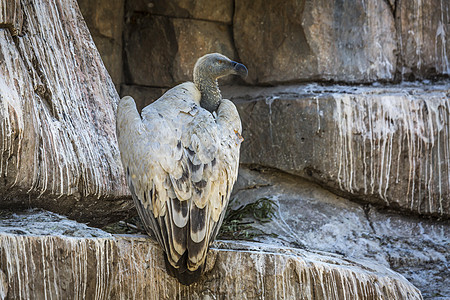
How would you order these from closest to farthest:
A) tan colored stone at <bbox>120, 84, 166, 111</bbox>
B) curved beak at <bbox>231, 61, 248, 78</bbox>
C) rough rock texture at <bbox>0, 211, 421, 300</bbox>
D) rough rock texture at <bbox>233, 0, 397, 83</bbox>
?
1. rough rock texture at <bbox>0, 211, 421, 300</bbox>
2. curved beak at <bbox>231, 61, 248, 78</bbox>
3. rough rock texture at <bbox>233, 0, 397, 83</bbox>
4. tan colored stone at <bbox>120, 84, 166, 111</bbox>

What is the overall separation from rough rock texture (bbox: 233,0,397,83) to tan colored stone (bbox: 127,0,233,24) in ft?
2.28

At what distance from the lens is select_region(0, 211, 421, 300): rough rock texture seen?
148 inches

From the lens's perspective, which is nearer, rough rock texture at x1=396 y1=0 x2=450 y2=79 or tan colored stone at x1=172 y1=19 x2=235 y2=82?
rough rock texture at x1=396 y1=0 x2=450 y2=79

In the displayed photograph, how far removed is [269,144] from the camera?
23.4 feet

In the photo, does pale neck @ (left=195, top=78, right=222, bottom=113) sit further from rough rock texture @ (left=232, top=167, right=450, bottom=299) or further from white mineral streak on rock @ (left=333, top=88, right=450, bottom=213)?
white mineral streak on rock @ (left=333, top=88, right=450, bottom=213)

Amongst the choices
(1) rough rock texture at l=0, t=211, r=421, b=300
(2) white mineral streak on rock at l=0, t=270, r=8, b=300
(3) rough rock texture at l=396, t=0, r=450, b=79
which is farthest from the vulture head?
(3) rough rock texture at l=396, t=0, r=450, b=79

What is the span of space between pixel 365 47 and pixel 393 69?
42 cm

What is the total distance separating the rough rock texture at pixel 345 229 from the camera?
6102mm

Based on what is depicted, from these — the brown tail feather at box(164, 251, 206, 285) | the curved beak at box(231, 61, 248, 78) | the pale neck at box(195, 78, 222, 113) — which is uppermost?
the curved beak at box(231, 61, 248, 78)

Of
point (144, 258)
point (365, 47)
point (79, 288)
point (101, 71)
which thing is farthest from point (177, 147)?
point (365, 47)

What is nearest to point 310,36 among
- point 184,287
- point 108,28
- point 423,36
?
point 423,36

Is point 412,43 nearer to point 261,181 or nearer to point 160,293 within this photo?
point 261,181

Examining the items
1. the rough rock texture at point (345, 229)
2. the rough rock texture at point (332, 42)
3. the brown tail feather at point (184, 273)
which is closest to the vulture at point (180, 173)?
the brown tail feather at point (184, 273)

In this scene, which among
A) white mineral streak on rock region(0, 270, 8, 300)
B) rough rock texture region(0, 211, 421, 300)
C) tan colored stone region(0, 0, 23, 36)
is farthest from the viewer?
tan colored stone region(0, 0, 23, 36)
